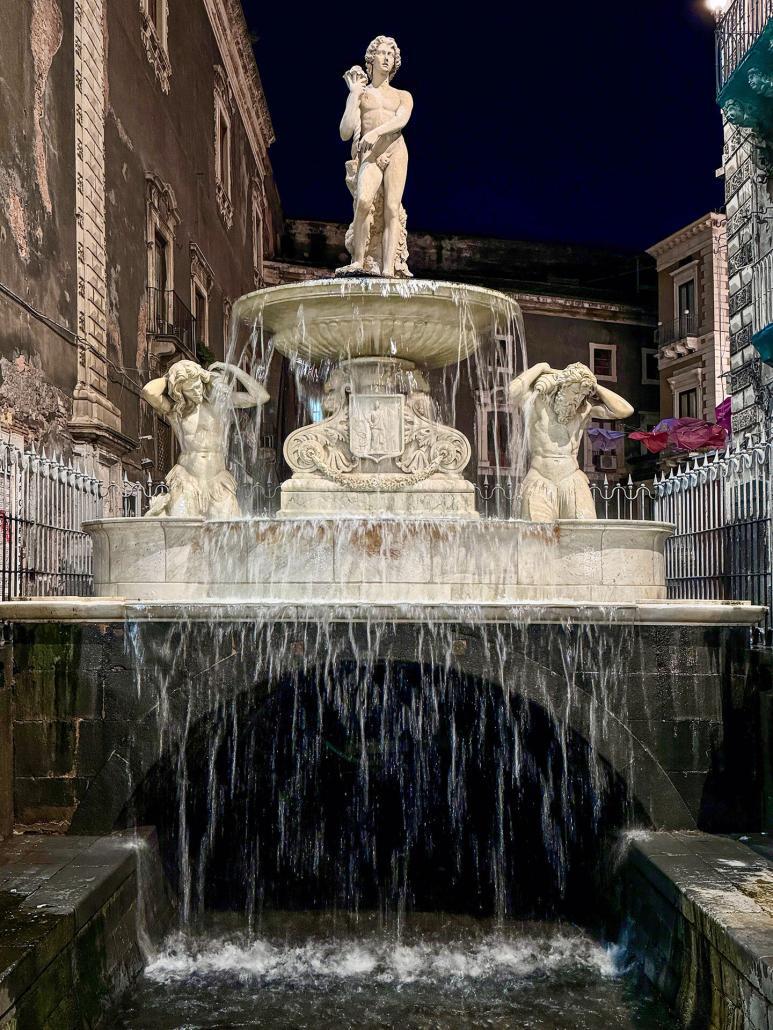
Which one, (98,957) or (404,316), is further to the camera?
(404,316)

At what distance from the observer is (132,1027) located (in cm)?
525

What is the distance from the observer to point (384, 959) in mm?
6309

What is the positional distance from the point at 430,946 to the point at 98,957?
228 centimetres

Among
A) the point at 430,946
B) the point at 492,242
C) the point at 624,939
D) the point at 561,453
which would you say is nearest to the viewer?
the point at 624,939

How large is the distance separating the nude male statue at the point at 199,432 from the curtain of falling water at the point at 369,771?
171 cm

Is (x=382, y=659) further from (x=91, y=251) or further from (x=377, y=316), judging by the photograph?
(x=91, y=251)

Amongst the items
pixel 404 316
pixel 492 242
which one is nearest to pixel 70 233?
pixel 404 316

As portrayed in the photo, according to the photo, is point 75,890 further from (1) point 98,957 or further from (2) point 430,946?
(2) point 430,946

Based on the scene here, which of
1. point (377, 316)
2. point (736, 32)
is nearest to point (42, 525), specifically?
point (377, 316)

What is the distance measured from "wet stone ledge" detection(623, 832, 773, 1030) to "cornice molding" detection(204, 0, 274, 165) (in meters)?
22.7

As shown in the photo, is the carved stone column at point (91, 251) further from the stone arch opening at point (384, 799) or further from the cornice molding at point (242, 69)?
the cornice molding at point (242, 69)

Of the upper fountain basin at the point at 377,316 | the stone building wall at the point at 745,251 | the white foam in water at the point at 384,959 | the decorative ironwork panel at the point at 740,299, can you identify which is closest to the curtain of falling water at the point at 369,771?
the white foam in water at the point at 384,959

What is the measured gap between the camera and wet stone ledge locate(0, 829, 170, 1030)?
4255mm

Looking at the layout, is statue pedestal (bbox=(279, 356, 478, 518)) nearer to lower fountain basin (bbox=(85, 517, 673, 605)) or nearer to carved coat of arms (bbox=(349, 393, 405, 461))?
carved coat of arms (bbox=(349, 393, 405, 461))
